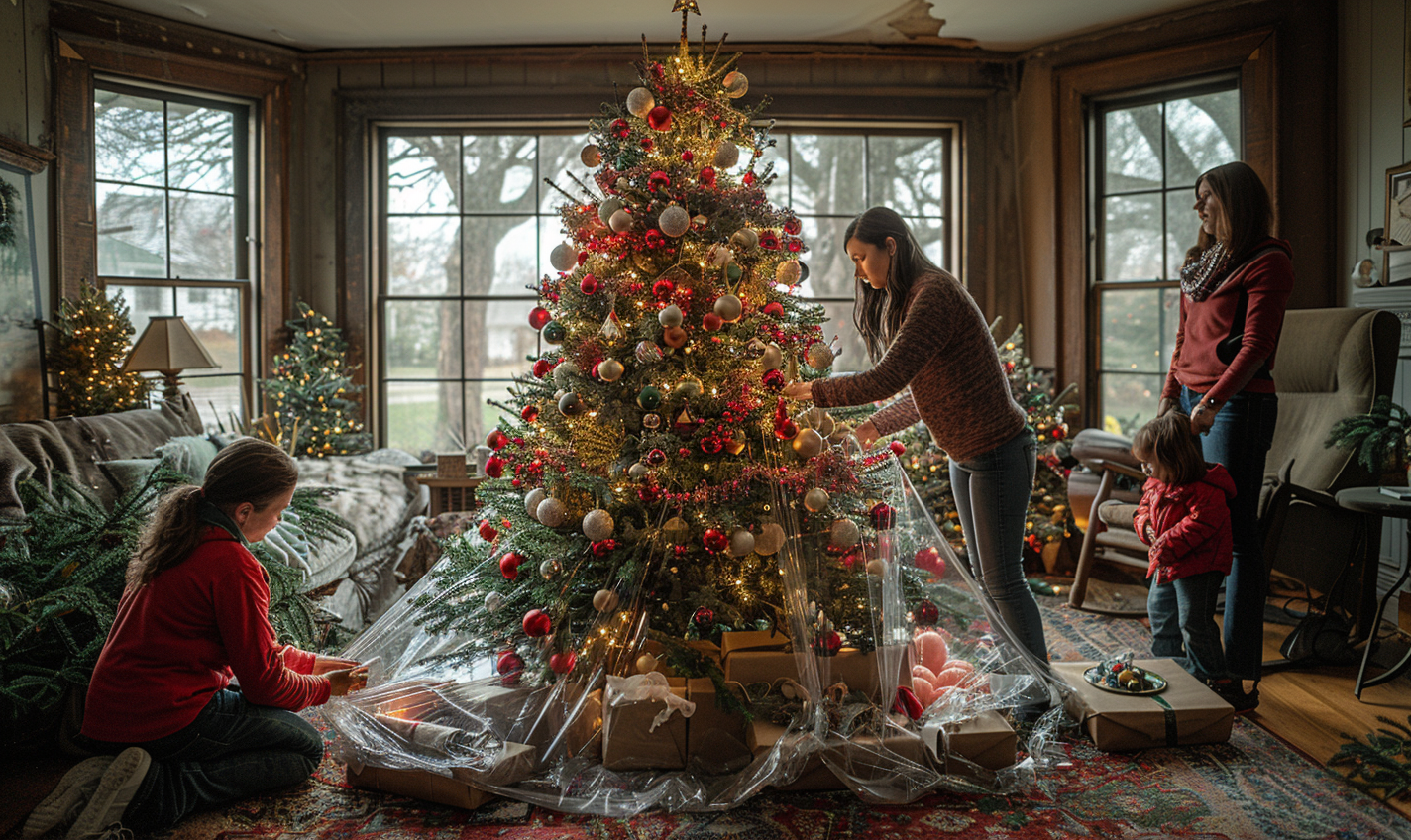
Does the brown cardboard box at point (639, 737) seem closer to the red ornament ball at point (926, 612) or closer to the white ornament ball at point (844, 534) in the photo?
the white ornament ball at point (844, 534)

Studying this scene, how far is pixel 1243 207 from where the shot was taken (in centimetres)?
232

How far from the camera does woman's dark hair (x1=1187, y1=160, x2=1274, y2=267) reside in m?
2.31

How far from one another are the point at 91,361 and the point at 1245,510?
14.4 ft

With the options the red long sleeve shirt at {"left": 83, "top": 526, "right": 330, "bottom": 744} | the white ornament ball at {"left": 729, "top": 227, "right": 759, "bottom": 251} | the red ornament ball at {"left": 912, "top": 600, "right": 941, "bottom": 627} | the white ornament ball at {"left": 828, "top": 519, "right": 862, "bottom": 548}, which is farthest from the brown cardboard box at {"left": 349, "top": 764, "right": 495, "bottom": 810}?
the white ornament ball at {"left": 729, "top": 227, "right": 759, "bottom": 251}

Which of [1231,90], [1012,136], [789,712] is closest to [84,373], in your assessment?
[789,712]

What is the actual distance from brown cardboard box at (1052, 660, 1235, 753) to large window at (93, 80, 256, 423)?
4.17m

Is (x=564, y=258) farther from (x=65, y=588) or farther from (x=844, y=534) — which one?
(x=65, y=588)

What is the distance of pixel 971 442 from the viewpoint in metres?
2.22

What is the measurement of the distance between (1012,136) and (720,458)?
3351 millimetres

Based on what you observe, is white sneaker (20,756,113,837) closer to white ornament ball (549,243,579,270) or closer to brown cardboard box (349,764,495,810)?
brown cardboard box (349,764,495,810)

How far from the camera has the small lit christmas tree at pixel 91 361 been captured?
3721mm

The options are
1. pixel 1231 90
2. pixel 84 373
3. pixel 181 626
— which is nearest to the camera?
pixel 181 626

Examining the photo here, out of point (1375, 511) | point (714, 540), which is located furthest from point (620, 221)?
point (1375, 511)

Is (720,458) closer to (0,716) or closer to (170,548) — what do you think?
(170,548)
